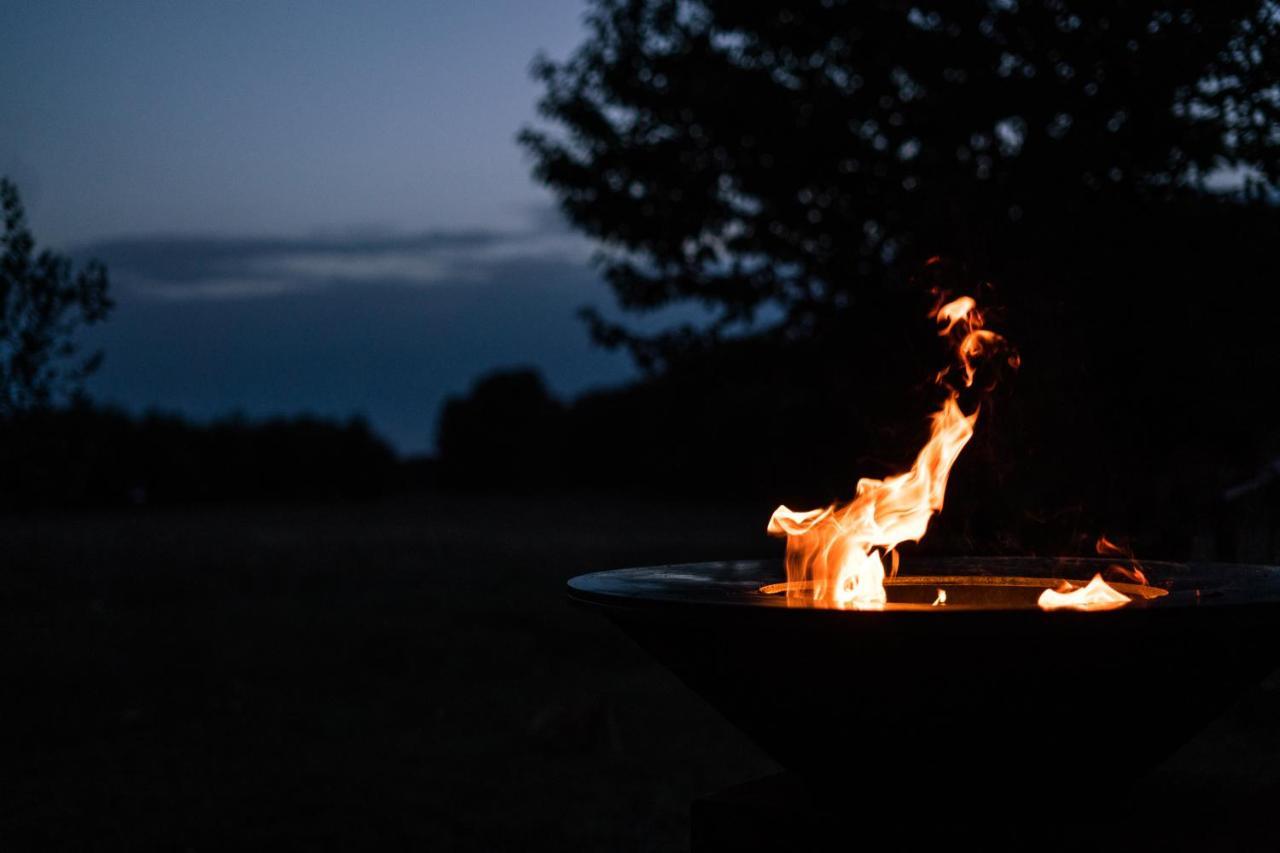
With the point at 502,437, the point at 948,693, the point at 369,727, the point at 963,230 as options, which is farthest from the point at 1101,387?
the point at 502,437

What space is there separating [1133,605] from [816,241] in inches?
288

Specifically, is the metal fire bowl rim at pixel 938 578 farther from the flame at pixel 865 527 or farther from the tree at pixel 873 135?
the tree at pixel 873 135

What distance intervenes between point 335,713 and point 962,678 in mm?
5622

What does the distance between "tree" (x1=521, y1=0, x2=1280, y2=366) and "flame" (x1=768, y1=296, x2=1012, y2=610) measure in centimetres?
282

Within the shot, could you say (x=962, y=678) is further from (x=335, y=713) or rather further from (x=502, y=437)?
(x=502, y=437)

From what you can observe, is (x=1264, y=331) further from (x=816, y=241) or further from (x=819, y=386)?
(x=816, y=241)

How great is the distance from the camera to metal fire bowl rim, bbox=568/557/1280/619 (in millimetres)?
2697

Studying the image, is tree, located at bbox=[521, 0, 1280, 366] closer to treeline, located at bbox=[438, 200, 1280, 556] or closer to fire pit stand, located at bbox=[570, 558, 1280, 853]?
treeline, located at bbox=[438, 200, 1280, 556]

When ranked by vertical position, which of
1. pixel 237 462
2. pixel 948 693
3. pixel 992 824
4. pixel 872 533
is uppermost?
pixel 237 462

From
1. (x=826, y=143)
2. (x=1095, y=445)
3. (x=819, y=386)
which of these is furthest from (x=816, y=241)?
(x=1095, y=445)

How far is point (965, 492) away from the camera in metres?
6.79

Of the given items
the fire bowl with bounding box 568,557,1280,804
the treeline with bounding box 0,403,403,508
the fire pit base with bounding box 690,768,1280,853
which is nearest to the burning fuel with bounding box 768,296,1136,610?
the fire bowl with bounding box 568,557,1280,804

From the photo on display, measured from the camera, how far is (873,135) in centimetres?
926

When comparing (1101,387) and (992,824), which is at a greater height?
(1101,387)
